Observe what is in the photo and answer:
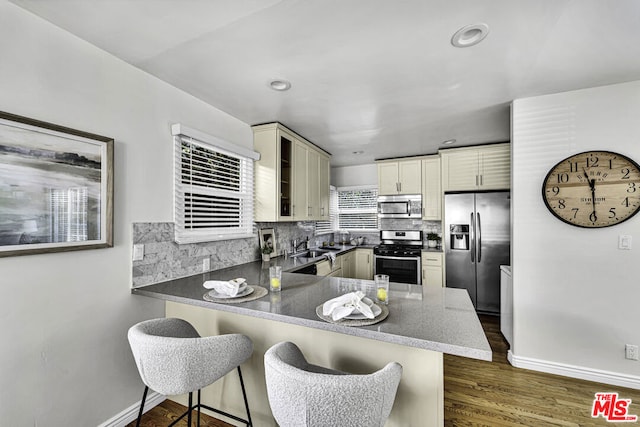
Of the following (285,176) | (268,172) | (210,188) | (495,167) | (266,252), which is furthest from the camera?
(495,167)

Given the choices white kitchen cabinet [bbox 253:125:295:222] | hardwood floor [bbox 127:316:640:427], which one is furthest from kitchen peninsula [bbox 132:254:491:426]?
white kitchen cabinet [bbox 253:125:295:222]

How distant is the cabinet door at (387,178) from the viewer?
4.48 m

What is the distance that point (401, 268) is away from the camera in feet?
13.1

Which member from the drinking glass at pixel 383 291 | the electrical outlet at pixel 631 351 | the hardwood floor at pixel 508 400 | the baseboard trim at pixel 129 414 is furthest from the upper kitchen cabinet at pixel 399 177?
the baseboard trim at pixel 129 414

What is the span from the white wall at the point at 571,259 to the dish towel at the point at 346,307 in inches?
77.0

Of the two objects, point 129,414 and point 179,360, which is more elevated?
point 179,360

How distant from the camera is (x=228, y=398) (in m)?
1.85

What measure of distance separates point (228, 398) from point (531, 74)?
317 cm

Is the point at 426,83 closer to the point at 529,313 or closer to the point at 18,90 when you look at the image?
the point at 529,313

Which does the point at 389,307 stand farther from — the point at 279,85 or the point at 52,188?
the point at 52,188

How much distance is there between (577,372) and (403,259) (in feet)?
6.80

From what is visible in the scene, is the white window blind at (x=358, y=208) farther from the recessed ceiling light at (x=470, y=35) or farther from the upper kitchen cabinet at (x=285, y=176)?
the recessed ceiling light at (x=470, y=35)

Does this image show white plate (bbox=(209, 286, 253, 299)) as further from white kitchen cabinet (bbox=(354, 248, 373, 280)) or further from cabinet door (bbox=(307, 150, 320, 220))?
white kitchen cabinet (bbox=(354, 248, 373, 280))

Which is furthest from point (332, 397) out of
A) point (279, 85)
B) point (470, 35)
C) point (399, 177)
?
point (399, 177)
